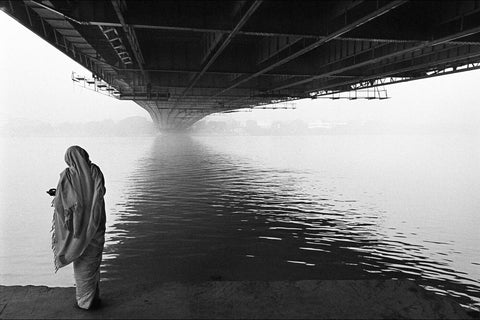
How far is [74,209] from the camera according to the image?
4.71 m

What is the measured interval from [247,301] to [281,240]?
23.3 feet

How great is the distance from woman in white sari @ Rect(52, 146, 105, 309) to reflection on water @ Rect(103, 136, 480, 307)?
3.30 m

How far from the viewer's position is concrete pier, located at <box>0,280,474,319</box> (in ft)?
15.3

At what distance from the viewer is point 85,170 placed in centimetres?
475

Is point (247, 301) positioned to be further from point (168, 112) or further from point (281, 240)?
point (168, 112)

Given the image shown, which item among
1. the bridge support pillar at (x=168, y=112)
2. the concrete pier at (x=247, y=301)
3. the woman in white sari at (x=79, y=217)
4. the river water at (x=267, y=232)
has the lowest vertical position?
the river water at (x=267, y=232)

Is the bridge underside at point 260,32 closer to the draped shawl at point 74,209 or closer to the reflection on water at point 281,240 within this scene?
the reflection on water at point 281,240

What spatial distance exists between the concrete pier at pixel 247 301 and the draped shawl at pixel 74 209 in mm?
739

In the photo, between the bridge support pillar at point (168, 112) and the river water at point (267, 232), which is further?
the bridge support pillar at point (168, 112)

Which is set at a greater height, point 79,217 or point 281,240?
point 79,217

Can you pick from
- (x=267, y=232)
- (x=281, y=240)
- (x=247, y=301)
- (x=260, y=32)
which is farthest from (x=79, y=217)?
(x=260, y=32)

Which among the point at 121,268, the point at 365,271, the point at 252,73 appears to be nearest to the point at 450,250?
the point at 365,271

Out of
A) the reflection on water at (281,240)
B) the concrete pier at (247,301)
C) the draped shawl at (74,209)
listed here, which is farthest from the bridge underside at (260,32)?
the concrete pier at (247,301)

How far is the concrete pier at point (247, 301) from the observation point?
15.3 ft
